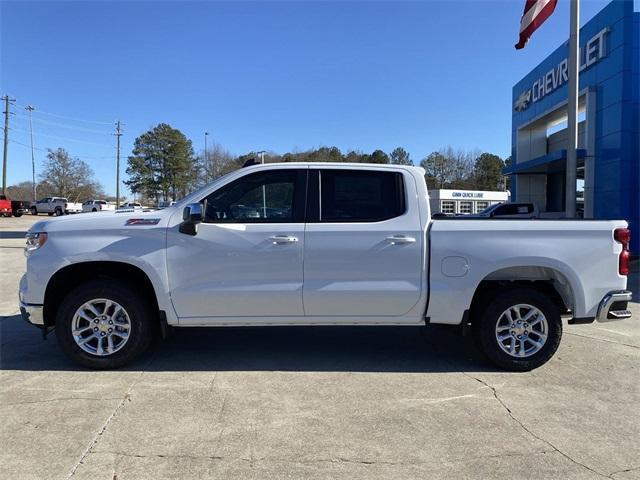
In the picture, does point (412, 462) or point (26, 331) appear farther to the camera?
point (26, 331)

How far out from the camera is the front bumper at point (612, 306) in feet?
16.4

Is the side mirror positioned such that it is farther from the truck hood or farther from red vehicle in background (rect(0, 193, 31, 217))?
red vehicle in background (rect(0, 193, 31, 217))

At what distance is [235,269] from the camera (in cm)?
487

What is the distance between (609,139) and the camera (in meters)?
16.0

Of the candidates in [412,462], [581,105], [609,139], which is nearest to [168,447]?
[412,462]

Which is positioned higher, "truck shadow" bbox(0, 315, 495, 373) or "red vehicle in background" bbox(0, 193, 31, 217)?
"red vehicle in background" bbox(0, 193, 31, 217)

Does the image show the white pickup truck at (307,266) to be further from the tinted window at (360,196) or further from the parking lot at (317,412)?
the parking lot at (317,412)

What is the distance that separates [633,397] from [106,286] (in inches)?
193

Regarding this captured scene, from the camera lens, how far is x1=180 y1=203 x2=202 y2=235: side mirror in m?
4.72

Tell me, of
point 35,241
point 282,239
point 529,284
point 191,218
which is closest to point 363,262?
point 282,239

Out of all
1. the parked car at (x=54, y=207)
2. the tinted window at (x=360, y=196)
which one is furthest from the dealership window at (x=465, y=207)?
the tinted window at (x=360, y=196)

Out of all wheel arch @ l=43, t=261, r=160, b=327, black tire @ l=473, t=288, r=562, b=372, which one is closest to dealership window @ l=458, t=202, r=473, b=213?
black tire @ l=473, t=288, r=562, b=372

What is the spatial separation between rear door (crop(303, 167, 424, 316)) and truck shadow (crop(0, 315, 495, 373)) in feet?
2.22

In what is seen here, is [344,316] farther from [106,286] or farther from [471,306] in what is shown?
[106,286]
